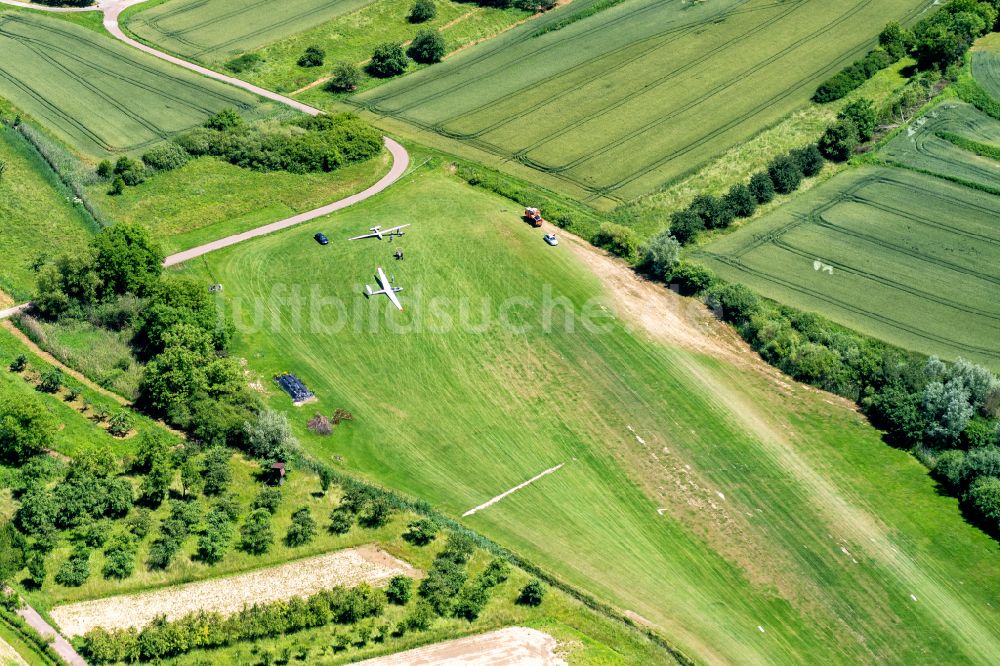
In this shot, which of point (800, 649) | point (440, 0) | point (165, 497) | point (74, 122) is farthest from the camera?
point (440, 0)

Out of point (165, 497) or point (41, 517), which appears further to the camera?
point (165, 497)

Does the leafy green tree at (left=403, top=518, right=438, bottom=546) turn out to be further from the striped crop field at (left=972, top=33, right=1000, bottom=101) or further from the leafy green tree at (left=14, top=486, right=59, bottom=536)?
the striped crop field at (left=972, top=33, right=1000, bottom=101)

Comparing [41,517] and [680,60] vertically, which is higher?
[680,60]

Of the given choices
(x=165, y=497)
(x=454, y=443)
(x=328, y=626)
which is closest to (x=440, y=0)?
(x=454, y=443)

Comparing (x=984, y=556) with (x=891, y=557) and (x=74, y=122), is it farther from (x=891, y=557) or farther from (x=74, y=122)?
(x=74, y=122)

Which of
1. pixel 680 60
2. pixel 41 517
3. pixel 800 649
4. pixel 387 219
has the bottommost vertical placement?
pixel 800 649

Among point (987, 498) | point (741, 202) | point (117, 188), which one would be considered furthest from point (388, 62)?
point (987, 498)

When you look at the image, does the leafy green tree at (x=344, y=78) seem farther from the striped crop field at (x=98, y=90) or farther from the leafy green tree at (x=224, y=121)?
the leafy green tree at (x=224, y=121)

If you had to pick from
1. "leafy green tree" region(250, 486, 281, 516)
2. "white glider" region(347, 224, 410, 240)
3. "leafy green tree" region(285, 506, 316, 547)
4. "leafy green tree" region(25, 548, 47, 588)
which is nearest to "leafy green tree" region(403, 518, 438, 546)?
"leafy green tree" region(285, 506, 316, 547)

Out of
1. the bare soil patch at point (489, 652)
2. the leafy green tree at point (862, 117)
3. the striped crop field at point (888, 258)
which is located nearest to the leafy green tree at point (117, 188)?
the striped crop field at point (888, 258)
